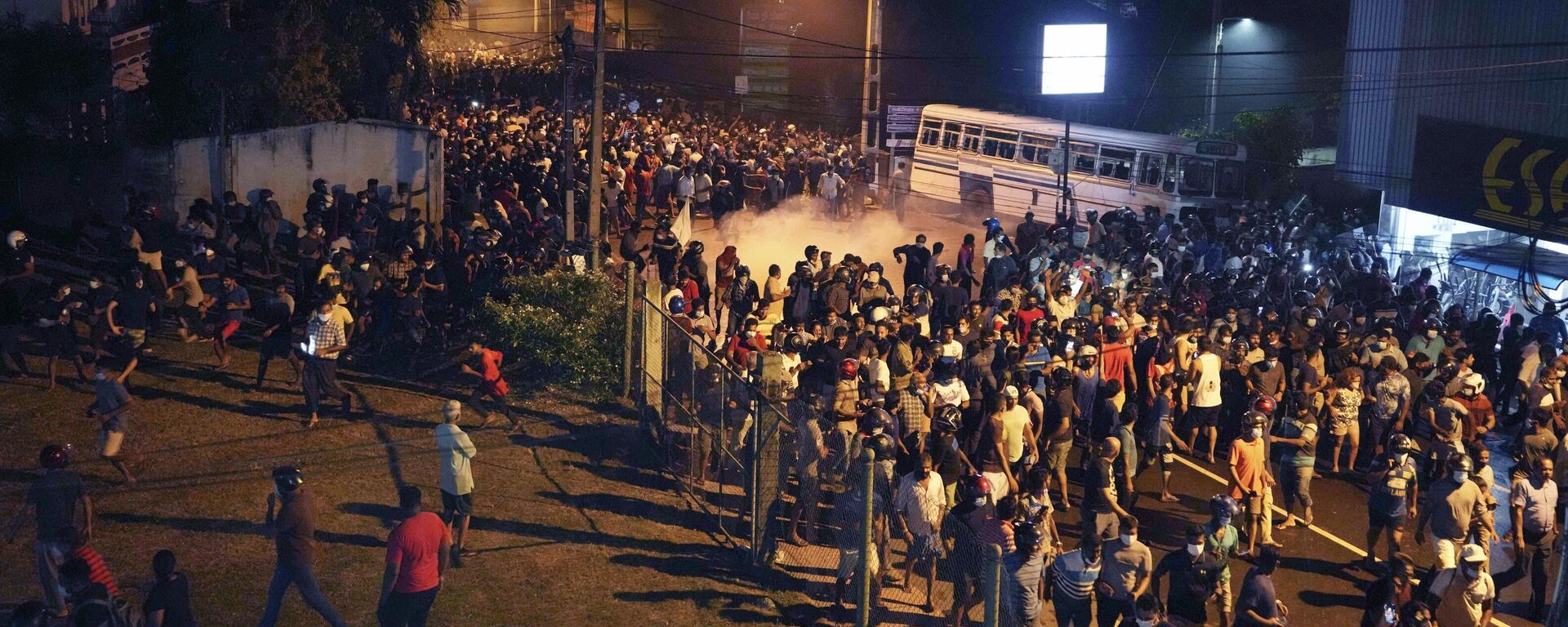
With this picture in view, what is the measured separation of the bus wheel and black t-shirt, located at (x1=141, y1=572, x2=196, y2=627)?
24763mm

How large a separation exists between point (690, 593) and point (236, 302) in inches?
291

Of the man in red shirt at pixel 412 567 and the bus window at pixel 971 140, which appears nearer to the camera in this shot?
the man in red shirt at pixel 412 567

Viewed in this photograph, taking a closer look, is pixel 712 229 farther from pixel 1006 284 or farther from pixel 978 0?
pixel 978 0

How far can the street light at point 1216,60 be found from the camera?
123 feet

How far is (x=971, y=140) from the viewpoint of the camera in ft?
103

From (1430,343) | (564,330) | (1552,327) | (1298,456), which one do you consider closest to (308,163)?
(564,330)

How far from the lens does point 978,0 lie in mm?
45344

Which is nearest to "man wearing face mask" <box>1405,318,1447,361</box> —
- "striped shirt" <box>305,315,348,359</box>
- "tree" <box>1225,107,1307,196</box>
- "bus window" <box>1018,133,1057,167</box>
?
"striped shirt" <box>305,315,348,359</box>

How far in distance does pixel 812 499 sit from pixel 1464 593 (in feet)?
15.4

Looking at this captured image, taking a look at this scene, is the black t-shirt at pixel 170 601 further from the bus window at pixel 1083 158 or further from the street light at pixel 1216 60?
the street light at pixel 1216 60

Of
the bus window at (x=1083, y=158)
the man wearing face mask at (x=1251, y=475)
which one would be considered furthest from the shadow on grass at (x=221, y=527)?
the bus window at (x=1083, y=158)

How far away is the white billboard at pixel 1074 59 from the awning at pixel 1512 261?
13.8m

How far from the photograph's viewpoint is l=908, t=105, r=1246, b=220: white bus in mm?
26484

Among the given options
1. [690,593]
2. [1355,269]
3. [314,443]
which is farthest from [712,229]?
[690,593]
